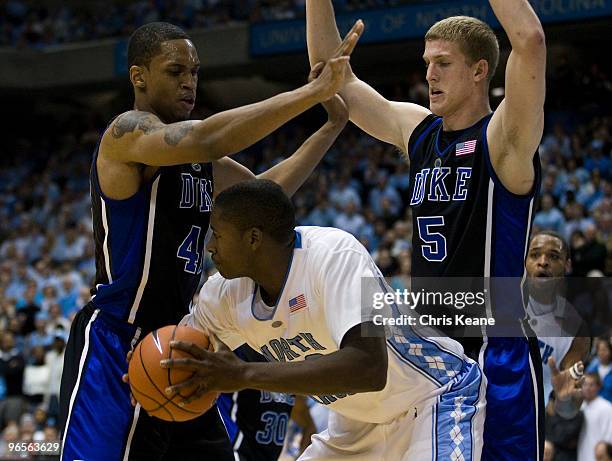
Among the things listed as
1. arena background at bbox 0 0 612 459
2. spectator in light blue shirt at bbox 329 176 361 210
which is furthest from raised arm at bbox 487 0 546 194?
spectator in light blue shirt at bbox 329 176 361 210

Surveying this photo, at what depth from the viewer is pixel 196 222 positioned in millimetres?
4180

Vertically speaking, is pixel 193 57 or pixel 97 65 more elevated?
pixel 97 65

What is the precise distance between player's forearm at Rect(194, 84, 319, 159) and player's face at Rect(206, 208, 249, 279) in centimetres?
37

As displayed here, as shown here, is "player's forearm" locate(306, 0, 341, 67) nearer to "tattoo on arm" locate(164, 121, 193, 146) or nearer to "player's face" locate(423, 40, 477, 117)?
"player's face" locate(423, 40, 477, 117)

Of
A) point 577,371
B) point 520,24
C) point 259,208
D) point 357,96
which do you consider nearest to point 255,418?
point 577,371

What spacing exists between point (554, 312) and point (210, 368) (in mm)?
3023

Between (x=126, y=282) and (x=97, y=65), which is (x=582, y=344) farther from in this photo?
(x=97, y=65)

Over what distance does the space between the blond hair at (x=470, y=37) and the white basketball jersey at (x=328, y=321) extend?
104 cm

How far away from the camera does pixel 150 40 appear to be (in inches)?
167

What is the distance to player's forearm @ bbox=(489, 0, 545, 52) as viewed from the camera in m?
3.74

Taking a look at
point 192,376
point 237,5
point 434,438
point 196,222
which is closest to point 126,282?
point 196,222

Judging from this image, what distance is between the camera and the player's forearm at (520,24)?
3.74m

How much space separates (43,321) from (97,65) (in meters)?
8.54

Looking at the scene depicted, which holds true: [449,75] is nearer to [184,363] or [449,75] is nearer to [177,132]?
[177,132]
